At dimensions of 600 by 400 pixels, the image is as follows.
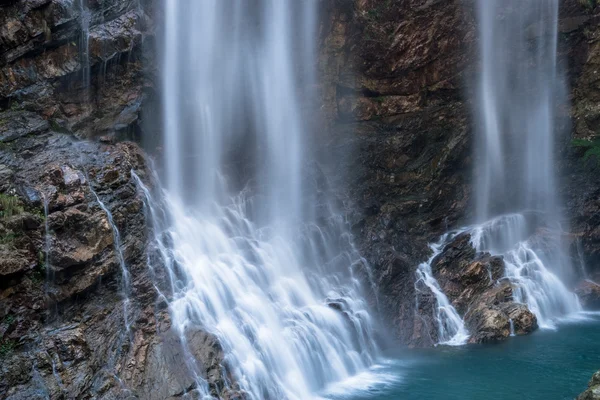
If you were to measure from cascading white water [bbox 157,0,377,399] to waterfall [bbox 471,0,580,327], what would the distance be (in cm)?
717

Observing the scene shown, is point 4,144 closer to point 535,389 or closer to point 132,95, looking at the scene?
point 132,95

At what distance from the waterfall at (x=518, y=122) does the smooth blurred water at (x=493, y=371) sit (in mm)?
5966

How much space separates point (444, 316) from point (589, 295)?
6.34 metres

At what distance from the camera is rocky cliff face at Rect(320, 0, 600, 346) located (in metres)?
23.3

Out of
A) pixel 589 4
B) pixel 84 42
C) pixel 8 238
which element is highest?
pixel 84 42

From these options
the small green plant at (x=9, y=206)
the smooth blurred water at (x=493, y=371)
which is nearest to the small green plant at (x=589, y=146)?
the smooth blurred water at (x=493, y=371)

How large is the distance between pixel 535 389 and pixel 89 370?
36.2 ft

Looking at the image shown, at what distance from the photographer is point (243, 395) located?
44.8 ft

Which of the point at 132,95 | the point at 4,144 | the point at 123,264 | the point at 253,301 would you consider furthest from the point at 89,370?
the point at 132,95

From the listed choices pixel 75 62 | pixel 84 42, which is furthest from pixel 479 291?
pixel 84 42

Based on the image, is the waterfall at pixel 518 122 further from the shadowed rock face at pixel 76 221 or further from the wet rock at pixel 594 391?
the shadowed rock face at pixel 76 221

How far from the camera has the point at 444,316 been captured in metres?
20.0

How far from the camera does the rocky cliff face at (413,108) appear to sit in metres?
23.3

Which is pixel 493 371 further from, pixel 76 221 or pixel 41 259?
pixel 41 259
